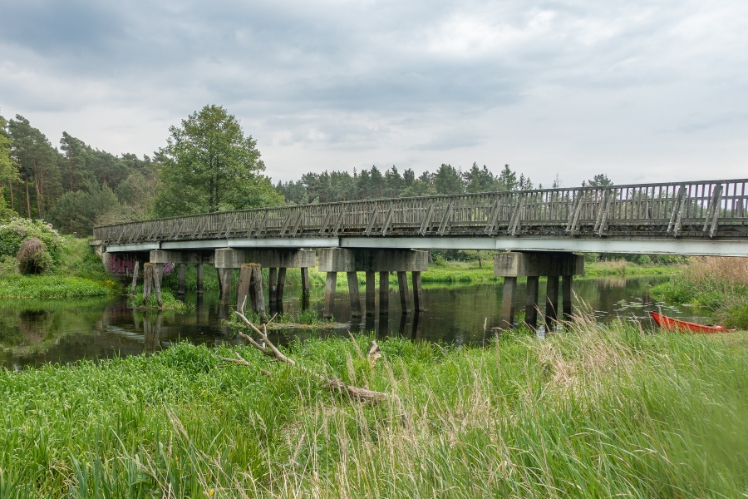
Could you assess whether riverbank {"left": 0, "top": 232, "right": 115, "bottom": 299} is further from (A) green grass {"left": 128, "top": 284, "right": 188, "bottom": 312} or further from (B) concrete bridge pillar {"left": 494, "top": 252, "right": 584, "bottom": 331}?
(B) concrete bridge pillar {"left": 494, "top": 252, "right": 584, "bottom": 331}

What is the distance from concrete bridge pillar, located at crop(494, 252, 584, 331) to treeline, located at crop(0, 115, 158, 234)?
49306mm

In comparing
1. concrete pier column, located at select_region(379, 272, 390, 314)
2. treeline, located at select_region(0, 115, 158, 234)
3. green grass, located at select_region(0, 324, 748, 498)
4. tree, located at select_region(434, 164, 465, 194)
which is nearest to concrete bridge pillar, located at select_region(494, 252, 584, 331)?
green grass, located at select_region(0, 324, 748, 498)

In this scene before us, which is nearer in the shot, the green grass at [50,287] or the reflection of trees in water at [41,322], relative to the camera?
the reflection of trees in water at [41,322]

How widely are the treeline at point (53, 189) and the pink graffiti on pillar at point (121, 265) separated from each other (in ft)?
55.4

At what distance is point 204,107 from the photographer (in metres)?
40.8

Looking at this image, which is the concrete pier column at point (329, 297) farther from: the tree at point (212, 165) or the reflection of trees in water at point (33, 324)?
the tree at point (212, 165)

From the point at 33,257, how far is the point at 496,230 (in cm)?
3157

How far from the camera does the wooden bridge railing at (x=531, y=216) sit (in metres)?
12.4

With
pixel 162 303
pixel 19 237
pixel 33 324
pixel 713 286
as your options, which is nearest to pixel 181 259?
pixel 162 303

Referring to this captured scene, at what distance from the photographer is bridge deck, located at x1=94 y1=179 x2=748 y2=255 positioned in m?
12.3

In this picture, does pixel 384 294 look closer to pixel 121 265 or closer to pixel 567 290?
pixel 567 290

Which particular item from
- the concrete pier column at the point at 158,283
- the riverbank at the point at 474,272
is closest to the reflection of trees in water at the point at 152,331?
the concrete pier column at the point at 158,283

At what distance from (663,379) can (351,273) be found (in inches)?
749

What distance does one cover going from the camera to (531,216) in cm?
1600
